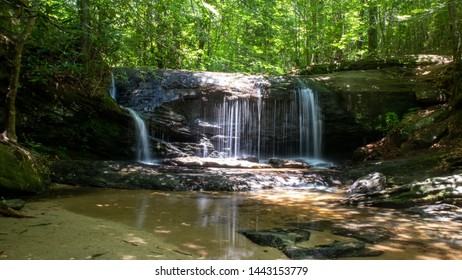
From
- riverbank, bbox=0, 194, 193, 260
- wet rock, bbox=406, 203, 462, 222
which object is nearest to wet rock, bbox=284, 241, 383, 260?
riverbank, bbox=0, 194, 193, 260

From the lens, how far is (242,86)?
1271 centimetres

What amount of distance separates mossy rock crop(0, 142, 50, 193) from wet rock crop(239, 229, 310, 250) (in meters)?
3.76

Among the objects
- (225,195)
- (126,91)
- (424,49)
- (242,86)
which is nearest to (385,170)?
(225,195)

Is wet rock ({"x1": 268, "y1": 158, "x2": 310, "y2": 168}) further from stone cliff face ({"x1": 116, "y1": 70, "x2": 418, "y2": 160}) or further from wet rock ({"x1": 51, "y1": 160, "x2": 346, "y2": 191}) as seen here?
wet rock ({"x1": 51, "y1": 160, "x2": 346, "y2": 191})

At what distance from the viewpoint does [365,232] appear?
4094 mm

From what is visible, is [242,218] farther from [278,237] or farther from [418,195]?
[418,195]

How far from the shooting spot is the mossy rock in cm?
538

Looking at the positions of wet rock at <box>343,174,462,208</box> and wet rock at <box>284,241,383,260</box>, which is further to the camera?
wet rock at <box>343,174,462,208</box>

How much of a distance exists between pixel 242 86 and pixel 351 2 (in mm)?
6419

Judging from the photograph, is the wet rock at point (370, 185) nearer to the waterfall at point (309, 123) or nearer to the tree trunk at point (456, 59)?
the tree trunk at point (456, 59)

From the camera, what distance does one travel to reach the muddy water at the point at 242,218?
3.42 meters

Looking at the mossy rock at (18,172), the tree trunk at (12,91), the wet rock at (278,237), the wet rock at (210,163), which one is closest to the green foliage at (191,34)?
the tree trunk at (12,91)

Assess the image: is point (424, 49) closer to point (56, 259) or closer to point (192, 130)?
point (192, 130)

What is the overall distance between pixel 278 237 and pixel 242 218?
128cm
